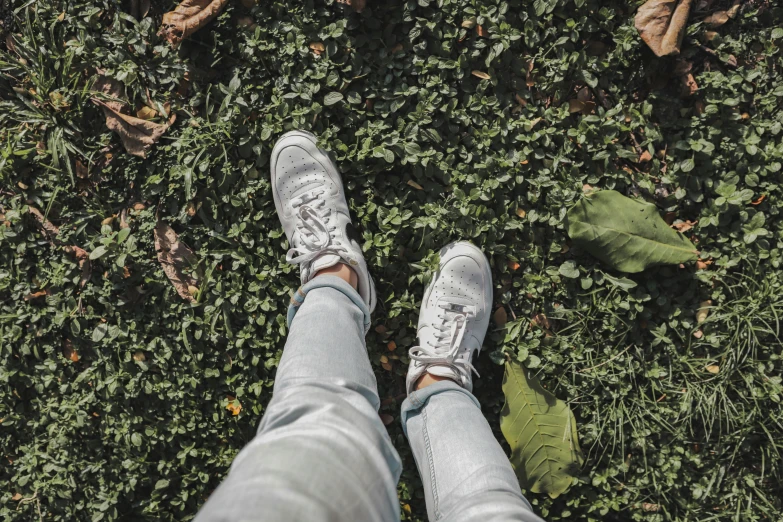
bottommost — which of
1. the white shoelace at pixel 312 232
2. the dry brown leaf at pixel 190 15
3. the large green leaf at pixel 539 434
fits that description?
the large green leaf at pixel 539 434

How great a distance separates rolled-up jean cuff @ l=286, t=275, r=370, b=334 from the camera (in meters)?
2.22

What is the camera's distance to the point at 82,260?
255cm

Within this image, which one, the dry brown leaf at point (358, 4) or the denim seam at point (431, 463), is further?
the dry brown leaf at point (358, 4)

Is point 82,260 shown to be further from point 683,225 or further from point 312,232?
point 683,225

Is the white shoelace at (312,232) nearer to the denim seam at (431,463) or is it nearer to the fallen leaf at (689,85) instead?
the denim seam at (431,463)

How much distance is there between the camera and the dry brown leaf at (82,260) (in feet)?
8.37

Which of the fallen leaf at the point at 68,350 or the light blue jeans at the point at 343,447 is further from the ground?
the light blue jeans at the point at 343,447

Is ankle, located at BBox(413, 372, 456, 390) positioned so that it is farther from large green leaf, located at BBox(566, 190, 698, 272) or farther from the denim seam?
large green leaf, located at BBox(566, 190, 698, 272)

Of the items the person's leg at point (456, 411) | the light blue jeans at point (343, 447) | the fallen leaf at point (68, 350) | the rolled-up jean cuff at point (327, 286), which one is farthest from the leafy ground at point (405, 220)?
the light blue jeans at point (343, 447)

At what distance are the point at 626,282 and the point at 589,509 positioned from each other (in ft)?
3.28

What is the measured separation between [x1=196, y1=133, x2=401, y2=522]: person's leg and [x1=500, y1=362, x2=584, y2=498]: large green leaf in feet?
2.42

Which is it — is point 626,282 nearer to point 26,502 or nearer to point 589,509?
point 589,509

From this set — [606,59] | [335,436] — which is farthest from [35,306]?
[606,59]

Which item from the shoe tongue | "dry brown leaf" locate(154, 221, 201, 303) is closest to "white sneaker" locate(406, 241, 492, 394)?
the shoe tongue
